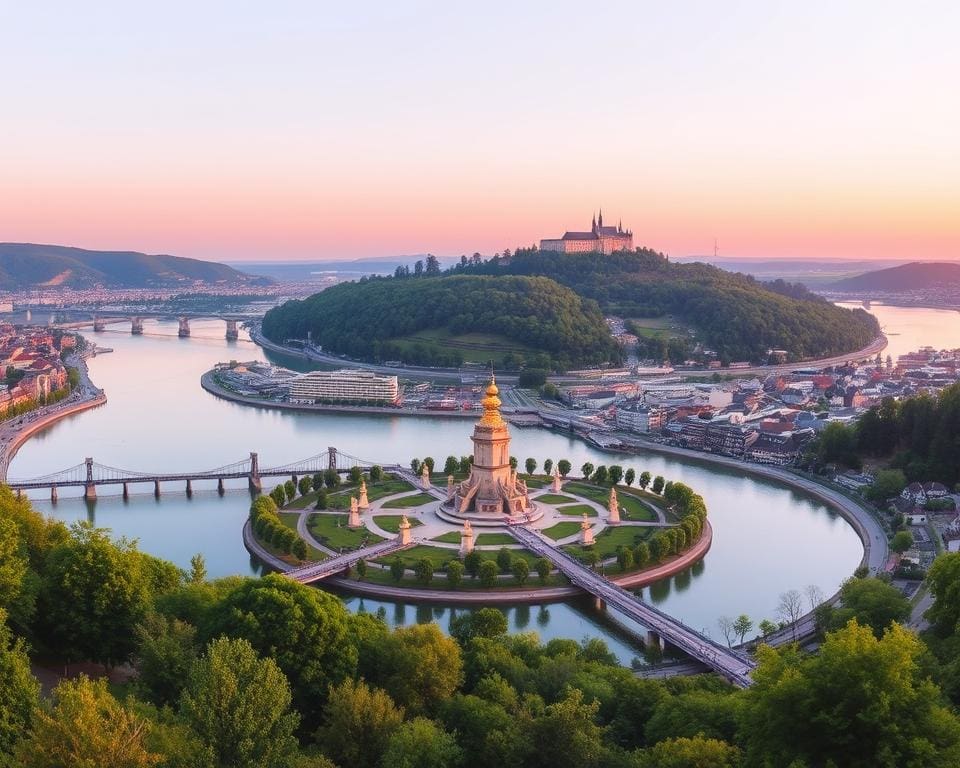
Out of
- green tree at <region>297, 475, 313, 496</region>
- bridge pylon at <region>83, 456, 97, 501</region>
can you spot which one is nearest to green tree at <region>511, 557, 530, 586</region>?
green tree at <region>297, 475, 313, 496</region>

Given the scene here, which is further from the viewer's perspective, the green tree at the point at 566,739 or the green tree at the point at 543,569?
the green tree at the point at 543,569

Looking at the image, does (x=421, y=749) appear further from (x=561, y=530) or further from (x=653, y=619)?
(x=561, y=530)

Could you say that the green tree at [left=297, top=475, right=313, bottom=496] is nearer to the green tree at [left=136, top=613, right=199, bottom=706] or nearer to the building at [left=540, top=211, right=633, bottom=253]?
the green tree at [left=136, top=613, right=199, bottom=706]

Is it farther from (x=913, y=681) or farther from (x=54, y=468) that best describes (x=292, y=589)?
(x=54, y=468)

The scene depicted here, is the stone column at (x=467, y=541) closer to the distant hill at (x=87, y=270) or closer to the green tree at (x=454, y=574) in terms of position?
the green tree at (x=454, y=574)

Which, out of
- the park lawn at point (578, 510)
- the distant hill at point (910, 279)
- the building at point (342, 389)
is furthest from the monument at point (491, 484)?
the distant hill at point (910, 279)

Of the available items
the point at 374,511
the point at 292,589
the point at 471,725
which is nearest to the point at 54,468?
the point at 374,511
